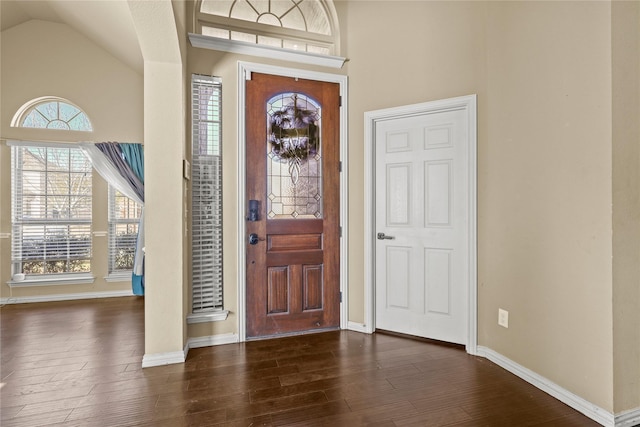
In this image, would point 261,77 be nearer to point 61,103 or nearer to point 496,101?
point 496,101

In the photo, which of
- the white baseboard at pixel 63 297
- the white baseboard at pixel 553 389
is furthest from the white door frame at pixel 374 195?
the white baseboard at pixel 63 297

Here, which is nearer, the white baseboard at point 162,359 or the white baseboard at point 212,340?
the white baseboard at point 162,359

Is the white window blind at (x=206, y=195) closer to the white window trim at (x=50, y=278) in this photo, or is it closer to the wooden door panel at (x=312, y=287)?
the wooden door panel at (x=312, y=287)

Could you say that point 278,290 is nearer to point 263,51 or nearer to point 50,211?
point 263,51

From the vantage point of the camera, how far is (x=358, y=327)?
3.02 metres

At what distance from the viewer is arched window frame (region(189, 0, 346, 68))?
270cm

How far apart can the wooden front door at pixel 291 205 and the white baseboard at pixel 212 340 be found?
0.56ft

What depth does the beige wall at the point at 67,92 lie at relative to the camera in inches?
163

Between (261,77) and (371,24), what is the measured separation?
118 cm

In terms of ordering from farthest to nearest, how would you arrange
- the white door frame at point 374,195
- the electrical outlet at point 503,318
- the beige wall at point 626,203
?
the white door frame at point 374,195 → the electrical outlet at point 503,318 → the beige wall at point 626,203

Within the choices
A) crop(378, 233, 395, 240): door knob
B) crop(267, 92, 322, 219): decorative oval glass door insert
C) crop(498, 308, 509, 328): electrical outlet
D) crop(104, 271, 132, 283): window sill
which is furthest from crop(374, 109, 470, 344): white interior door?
crop(104, 271, 132, 283): window sill

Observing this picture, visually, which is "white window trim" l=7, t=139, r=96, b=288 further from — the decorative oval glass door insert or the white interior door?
the white interior door

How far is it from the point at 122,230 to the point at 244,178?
9.57 feet

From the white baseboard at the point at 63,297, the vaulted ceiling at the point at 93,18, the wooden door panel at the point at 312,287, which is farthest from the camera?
the white baseboard at the point at 63,297
